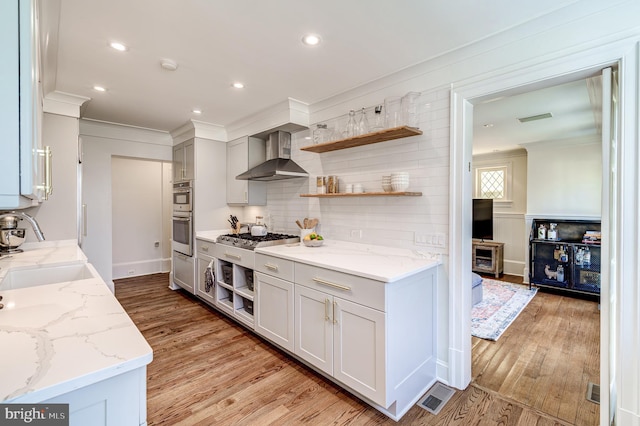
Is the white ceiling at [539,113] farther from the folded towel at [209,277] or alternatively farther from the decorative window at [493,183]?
the folded towel at [209,277]

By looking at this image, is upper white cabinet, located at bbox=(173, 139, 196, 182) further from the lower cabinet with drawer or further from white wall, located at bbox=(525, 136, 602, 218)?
white wall, located at bbox=(525, 136, 602, 218)

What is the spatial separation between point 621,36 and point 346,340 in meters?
2.36

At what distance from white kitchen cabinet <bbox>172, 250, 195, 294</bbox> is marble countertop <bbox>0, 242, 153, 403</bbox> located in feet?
8.87

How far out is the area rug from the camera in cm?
329

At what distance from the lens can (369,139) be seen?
262 cm

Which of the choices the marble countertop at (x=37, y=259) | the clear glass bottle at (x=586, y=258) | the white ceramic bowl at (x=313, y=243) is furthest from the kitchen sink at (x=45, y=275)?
the clear glass bottle at (x=586, y=258)

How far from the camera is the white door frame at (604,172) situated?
1585mm

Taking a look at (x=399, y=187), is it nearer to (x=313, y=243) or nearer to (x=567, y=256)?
(x=313, y=243)

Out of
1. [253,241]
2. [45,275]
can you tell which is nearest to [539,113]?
[253,241]

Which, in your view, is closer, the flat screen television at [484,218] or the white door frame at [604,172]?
the white door frame at [604,172]

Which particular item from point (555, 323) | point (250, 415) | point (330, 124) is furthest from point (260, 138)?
point (555, 323)

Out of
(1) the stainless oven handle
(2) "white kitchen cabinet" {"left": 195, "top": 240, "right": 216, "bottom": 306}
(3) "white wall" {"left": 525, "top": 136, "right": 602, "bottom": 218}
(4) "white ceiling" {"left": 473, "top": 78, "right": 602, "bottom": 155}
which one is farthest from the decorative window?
(2) "white kitchen cabinet" {"left": 195, "top": 240, "right": 216, "bottom": 306}

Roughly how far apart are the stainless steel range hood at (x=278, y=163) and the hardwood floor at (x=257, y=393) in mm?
1752

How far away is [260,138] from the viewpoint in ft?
13.5
